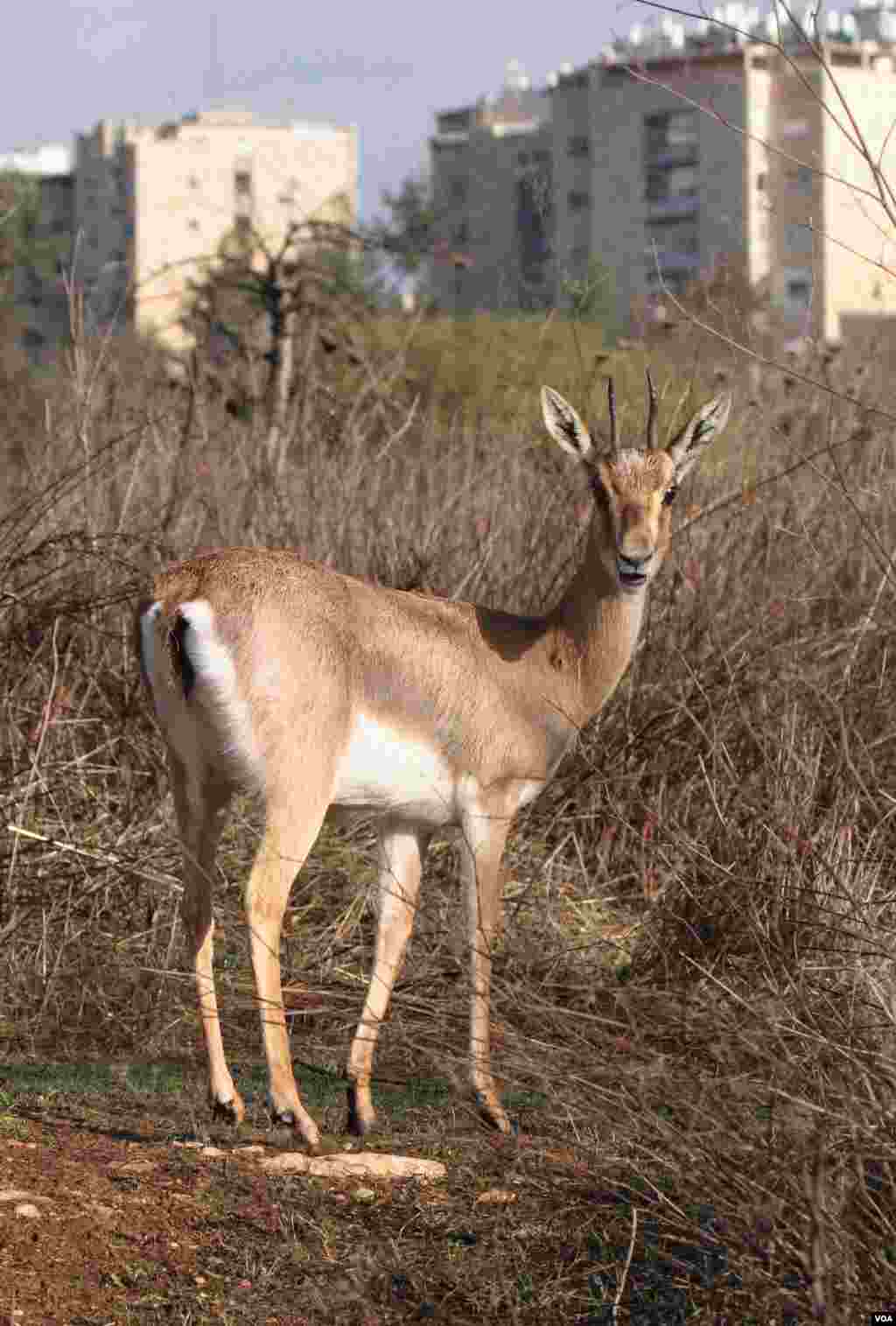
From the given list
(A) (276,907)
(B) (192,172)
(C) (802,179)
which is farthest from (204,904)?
(B) (192,172)

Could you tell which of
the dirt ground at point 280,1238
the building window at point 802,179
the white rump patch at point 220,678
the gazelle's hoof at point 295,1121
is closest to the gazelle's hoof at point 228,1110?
the gazelle's hoof at point 295,1121

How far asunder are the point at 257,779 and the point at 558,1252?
1573 mm

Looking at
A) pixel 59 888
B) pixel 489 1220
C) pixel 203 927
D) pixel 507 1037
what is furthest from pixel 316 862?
pixel 507 1037

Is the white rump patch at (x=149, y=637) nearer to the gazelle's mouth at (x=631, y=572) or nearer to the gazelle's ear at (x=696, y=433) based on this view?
the gazelle's mouth at (x=631, y=572)

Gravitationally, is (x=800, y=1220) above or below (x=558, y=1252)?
above

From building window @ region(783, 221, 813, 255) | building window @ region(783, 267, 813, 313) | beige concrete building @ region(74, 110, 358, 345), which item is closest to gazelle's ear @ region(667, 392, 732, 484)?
building window @ region(783, 221, 813, 255)

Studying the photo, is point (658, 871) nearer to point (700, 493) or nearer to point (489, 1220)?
point (700, 493)

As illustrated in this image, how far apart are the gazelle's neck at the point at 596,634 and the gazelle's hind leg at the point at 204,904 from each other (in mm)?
1253

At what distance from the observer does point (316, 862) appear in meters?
7.63

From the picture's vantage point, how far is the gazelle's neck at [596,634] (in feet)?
20.2

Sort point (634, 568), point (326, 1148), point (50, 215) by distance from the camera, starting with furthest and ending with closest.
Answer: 1. point (50, 215)
2. point (634, 568)
3. point (326, 1148)

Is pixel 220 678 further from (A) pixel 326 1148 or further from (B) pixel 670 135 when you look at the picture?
(B) pixel 670 135

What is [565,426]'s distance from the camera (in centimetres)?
623

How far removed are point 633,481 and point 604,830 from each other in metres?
2.42
